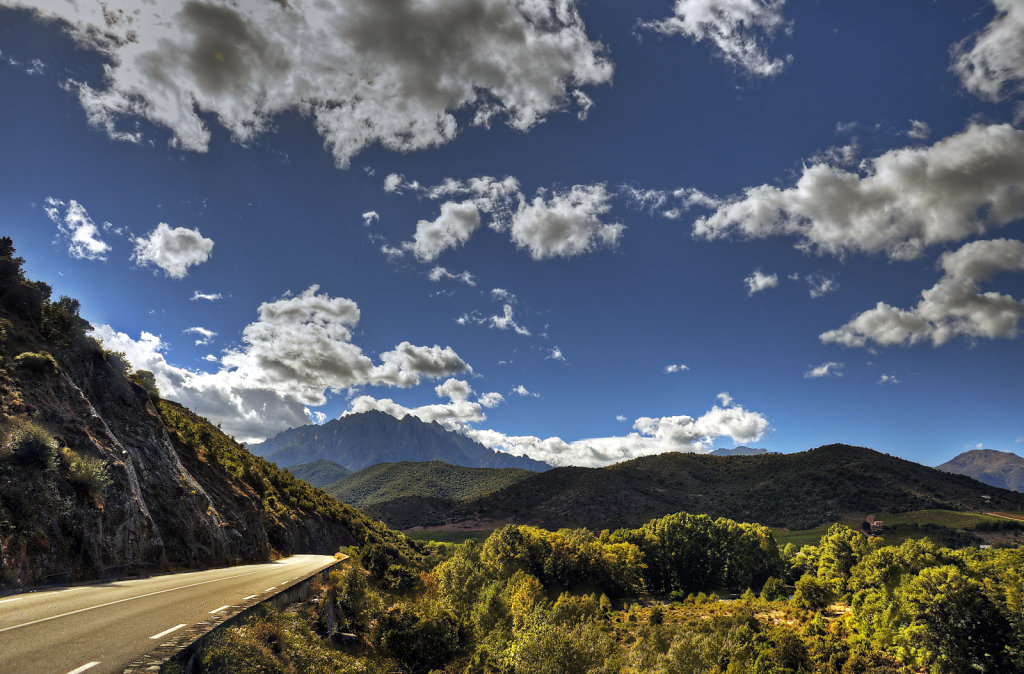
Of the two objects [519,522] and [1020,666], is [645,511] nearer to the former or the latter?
[519,522]

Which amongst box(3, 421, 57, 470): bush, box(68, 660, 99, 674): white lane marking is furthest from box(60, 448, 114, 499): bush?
box(68, 660, 99, 674): white lane marking

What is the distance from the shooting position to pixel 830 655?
A: 1997 inches

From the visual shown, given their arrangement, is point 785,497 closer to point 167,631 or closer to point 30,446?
point 167,631

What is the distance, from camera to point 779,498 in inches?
6526

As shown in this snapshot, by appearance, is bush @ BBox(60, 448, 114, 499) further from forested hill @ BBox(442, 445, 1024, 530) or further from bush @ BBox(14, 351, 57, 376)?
forested hill @ BBox(442, 445, 1024, 530)

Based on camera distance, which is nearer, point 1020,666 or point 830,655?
point 1020,666

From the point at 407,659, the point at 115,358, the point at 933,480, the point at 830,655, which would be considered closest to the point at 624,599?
the point at 830,655

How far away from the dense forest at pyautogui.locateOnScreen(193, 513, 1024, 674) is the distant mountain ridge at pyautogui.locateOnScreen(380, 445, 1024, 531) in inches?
2258

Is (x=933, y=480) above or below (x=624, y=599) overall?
above

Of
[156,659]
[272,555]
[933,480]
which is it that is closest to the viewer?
[156,659]

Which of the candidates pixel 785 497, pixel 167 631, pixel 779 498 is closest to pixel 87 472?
pixel 167 631

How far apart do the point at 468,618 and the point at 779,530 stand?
474 feet

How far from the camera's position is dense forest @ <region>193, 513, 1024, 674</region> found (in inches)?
904

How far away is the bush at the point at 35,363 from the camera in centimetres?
2662
